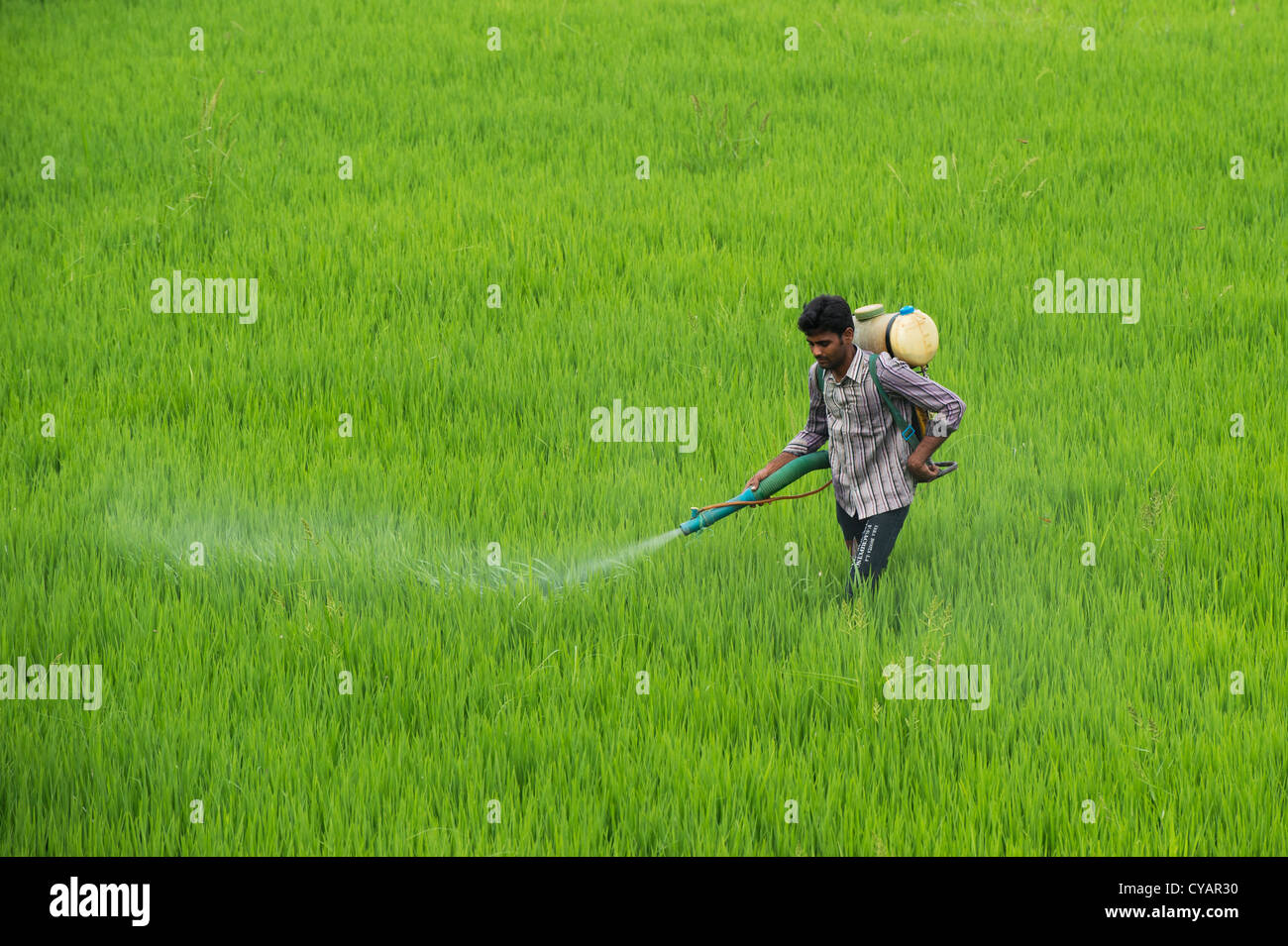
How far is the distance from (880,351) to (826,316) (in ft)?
0.80

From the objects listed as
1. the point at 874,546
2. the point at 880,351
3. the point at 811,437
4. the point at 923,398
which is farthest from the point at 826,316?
the point at 874,546

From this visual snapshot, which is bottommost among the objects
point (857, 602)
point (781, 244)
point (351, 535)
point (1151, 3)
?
point (857, 602)

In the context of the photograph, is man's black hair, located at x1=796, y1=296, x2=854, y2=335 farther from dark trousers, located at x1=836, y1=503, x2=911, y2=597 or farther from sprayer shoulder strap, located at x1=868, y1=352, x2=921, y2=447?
dark trousers, located at x1=836, y1=503, x2=911, y2=597

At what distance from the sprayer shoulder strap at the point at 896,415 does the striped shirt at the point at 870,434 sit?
14 mm

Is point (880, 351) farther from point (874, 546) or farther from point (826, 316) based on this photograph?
point (874, 546)

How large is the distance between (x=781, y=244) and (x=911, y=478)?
3.79 metres

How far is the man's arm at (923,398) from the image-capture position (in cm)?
386

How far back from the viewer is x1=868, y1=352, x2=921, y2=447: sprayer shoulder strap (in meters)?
Result: 3.91

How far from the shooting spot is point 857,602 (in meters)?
3.96

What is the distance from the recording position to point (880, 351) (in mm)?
3865

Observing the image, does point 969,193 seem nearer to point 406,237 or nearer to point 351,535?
point 406,237

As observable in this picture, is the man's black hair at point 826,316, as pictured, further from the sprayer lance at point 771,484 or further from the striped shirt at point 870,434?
the sprayer lance at point 771,484

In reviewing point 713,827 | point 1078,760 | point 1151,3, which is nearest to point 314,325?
point 713,827

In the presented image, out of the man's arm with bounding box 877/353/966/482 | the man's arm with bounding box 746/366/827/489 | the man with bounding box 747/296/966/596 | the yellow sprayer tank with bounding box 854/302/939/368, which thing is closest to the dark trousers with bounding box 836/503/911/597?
the man with bounding box 747/296/966/596
